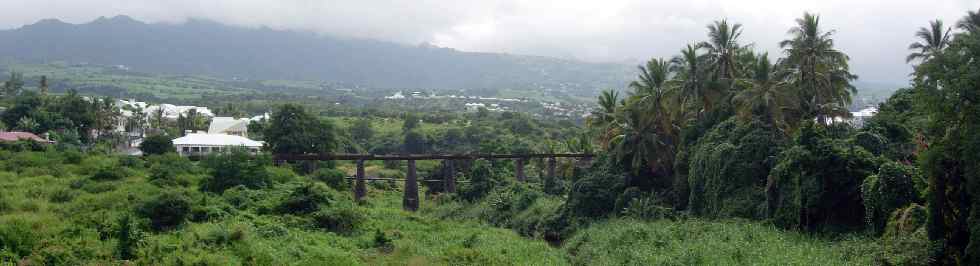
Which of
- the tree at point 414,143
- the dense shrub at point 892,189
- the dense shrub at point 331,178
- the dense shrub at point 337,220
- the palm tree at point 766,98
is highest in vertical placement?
the palm tree at point 766,98

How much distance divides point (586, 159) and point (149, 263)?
142 feet

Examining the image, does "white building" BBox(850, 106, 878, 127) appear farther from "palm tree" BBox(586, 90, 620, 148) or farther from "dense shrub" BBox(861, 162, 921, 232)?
"palm tree" BBox(586, 90, 620, 148)

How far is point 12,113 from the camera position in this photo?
70688mm

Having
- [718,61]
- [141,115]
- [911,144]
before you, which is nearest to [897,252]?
[911,144]

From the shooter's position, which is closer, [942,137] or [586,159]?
[942,137]

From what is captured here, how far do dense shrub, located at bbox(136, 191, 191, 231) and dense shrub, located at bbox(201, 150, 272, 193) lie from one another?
354 inches

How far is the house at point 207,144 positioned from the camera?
68812mm

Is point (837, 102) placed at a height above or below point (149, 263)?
above

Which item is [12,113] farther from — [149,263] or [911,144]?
[911,144]

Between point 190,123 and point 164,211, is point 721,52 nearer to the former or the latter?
point 164,211

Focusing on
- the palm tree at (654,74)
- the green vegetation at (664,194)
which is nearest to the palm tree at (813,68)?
the green vegetation at (664,194)

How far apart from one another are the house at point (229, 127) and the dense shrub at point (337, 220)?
203ft

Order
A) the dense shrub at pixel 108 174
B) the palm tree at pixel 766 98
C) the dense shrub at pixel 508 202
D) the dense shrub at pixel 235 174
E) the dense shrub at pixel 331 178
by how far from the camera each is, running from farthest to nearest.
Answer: the dense shrub at pixel 331 178, the dense shrub at pixel 508 202, the dense shrub at pixel 235 174, the dense shrub at pixel 108 174, the palm tree at pixel 766 98

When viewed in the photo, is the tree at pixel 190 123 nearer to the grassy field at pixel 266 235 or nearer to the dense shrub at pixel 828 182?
the grassy field at pixel 266 235
